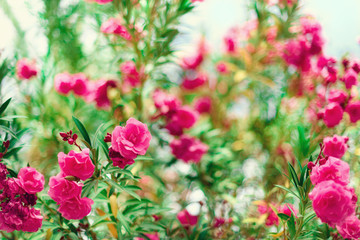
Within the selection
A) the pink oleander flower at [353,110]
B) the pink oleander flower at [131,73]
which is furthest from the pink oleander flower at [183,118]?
the pink oleander flower at [353,110]

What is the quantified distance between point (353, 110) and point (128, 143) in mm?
859

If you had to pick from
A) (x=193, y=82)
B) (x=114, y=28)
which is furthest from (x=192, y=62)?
(x=114, y=28)

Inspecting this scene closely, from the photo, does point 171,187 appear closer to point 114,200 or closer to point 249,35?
point 114,200

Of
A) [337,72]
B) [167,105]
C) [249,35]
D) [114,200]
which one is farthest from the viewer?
[249,35]

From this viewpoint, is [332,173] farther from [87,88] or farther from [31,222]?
[87,88]

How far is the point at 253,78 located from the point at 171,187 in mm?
695

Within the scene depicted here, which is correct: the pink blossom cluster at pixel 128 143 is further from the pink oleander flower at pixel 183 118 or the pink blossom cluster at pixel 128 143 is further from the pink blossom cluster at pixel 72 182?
the pink oleander flower at pixel 183 118

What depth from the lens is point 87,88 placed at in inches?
59.9

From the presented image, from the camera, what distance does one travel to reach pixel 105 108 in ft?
4.92

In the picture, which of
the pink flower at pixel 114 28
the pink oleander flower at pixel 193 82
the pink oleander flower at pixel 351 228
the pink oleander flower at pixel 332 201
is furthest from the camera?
the pink oleander flower at pixel 193 82

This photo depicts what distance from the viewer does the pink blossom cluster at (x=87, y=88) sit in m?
1.45

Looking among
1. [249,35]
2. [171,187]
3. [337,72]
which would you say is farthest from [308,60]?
[171,187]

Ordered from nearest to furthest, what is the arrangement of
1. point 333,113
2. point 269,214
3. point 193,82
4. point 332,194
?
point 332,194
point 333,113
point 269,214
point 193,82

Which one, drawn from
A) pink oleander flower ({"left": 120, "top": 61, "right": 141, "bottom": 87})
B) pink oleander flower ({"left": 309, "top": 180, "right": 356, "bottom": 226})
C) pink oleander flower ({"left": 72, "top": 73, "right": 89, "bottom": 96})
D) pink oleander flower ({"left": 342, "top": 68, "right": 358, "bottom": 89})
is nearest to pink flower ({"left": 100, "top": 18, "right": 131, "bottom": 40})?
pink oleander flower ({"left": 120, "top": 61, "right": 141, "bottom": 87})
